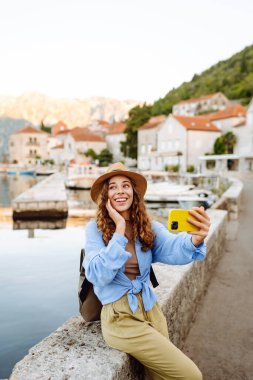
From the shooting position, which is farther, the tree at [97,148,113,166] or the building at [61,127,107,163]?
the building at [61,127,107,163]

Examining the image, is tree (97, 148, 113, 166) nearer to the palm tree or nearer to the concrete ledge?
the palm tree

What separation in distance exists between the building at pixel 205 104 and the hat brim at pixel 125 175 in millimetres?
77517

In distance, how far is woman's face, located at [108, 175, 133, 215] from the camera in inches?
96.3

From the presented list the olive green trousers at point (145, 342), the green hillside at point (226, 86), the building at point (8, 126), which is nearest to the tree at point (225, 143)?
the green hillside at point (226, 86)

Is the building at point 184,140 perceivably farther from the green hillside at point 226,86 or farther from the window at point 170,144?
the green hillside at point 226,86

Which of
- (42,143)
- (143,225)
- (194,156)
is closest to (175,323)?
(143,225)

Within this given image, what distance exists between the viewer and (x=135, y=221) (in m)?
2.46

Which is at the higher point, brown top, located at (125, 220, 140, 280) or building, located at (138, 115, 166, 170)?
building, located at (138, 115, 166, 170)

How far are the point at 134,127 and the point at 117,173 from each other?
6815 centimetres

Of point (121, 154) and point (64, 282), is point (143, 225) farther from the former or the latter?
point (121, 154)

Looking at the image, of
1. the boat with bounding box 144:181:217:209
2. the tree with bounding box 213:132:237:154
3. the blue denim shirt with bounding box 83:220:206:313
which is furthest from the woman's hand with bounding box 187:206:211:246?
the tree with bounding box 213:132:237:154

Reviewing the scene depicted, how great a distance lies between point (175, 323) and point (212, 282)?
234 cm

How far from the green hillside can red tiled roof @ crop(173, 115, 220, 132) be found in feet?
90.9

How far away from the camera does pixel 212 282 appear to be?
5.48 metres
